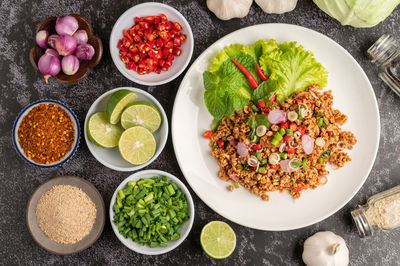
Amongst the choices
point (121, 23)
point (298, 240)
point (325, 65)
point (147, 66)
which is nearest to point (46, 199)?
point (147, 66)

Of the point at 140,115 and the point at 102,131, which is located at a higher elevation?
the point at 140,115

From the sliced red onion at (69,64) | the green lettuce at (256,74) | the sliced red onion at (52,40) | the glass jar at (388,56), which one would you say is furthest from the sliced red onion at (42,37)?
the glass jar at (388,56)

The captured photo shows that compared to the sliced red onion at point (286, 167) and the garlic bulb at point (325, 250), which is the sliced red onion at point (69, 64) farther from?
the garlic bulb at point (325, 250)

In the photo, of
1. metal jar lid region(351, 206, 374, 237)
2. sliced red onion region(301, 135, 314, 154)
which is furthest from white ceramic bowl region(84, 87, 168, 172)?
metal jar lid region(351, 206, 374, 237)

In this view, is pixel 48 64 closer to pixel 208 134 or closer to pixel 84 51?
pixel 84 51

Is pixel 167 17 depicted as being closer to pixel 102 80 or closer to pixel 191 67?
pixel 191 67

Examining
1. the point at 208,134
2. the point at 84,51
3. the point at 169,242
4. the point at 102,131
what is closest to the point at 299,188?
the point at 208,134

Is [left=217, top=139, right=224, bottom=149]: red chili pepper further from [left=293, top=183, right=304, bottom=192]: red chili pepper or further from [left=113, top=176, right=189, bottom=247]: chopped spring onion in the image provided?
[left=293, top=183, right=304, bottom=192]: red chili pepper
